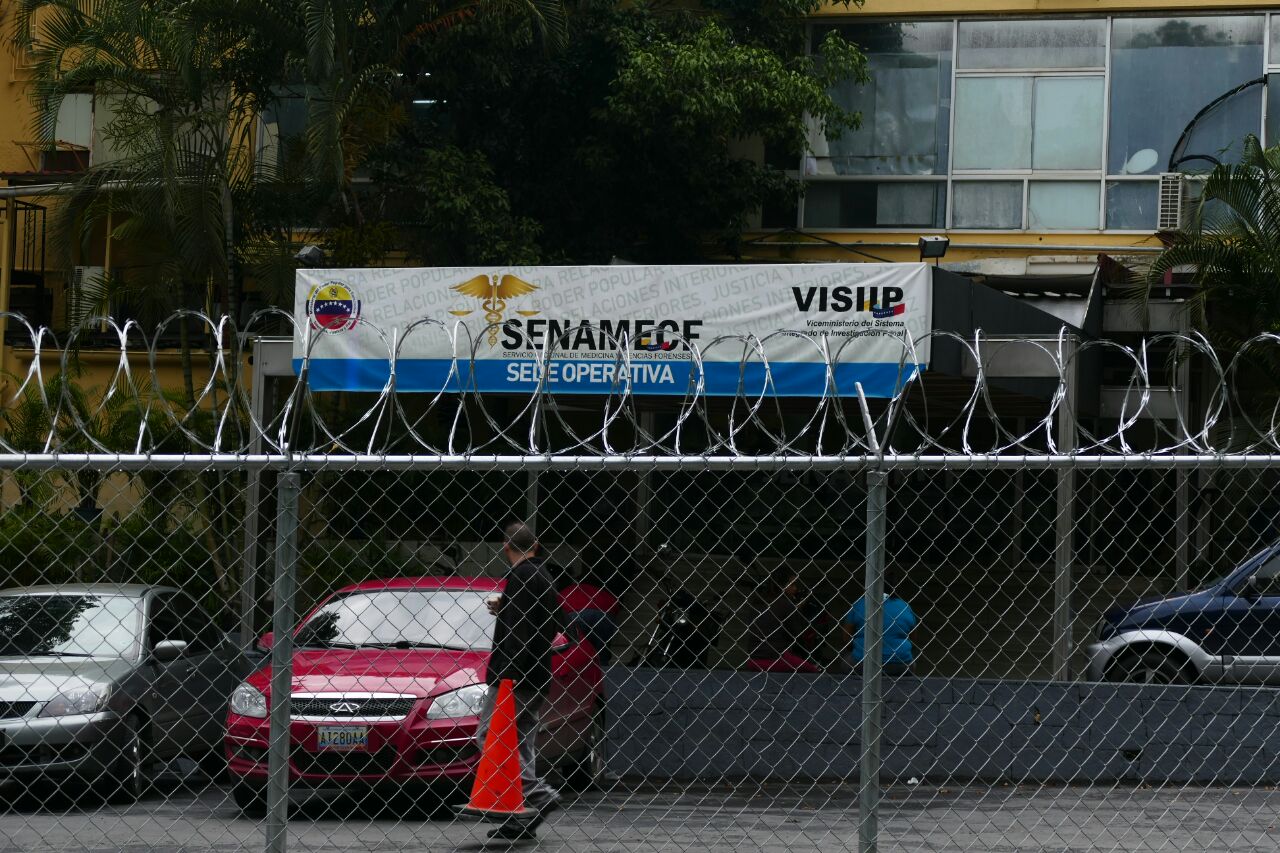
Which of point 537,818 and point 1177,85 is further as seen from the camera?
point 1177,85

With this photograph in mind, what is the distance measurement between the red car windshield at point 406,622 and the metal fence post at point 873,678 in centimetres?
518

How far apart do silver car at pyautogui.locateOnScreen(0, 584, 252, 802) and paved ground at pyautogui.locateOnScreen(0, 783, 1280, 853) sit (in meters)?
0.30

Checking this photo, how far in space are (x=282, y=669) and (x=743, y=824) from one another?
191 inches

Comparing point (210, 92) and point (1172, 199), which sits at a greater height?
point (210, 92)

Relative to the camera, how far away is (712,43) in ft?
60.2

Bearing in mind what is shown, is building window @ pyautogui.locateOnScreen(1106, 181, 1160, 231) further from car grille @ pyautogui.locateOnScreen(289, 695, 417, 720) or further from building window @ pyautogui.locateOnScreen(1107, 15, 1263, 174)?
car grille @ pyautogui.locateOnScreen(289, 695, 417, 720)

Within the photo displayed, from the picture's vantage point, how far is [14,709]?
9.72m

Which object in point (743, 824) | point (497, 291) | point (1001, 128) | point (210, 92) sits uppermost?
point (1001, 128)

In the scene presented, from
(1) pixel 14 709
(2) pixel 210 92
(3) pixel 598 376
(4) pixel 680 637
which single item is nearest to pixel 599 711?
(4) pixel 680 637

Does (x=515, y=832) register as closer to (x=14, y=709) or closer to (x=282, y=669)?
(x=282, y=669)

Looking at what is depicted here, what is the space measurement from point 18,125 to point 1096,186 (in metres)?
14.9

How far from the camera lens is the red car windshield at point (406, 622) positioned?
9766mm

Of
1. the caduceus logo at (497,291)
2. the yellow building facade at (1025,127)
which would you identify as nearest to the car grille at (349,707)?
the caduceus logo at (497,291)

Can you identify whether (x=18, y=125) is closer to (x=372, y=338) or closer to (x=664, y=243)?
(x=664, y=243)
